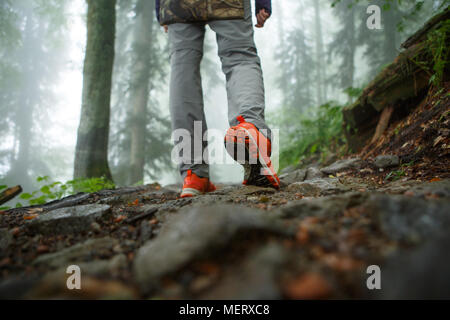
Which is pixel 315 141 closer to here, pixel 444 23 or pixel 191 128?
pixel 444 23

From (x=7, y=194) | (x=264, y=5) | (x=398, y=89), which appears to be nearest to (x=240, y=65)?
(x=264, y=5)

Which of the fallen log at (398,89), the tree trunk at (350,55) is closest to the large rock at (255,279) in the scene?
the fallen log at (398,89)

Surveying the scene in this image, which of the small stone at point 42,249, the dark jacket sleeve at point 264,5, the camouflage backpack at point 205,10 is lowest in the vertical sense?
the small stone at point 42,249

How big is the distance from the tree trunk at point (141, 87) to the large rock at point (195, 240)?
26.1 ft

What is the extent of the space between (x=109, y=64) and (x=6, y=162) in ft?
68.4

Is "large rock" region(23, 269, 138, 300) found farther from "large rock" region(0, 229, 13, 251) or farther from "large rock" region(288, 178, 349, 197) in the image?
"large rock" region(288, 178, 349, 197)

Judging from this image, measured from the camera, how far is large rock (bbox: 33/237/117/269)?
68 centimetres

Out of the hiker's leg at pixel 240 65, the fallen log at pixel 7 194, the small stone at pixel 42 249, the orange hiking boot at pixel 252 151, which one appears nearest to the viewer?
the small stone at pixel 42 249

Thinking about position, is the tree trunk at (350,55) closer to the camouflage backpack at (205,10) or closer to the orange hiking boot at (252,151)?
the camouflage backpack at (205,10)

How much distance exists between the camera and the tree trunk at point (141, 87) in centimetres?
834

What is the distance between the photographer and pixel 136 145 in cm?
865

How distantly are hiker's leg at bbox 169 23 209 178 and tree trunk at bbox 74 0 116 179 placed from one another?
2276 millimetres

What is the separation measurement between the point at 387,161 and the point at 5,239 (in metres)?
2.48
